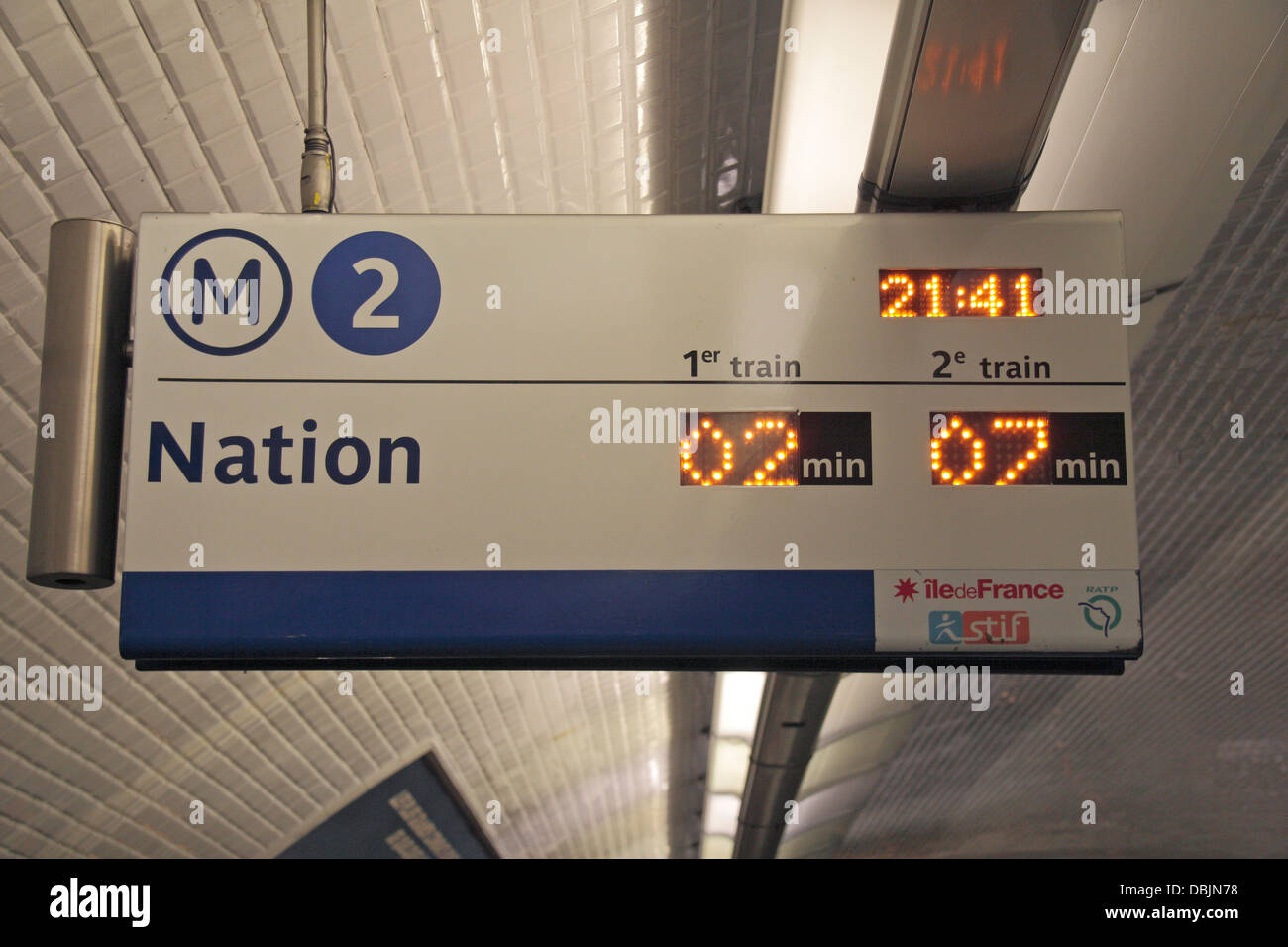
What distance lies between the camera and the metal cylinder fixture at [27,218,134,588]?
2.47 m

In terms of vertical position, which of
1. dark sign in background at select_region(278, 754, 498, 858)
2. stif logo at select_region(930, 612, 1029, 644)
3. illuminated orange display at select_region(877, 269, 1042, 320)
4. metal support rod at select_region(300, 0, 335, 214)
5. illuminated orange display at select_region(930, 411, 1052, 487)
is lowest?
dark sign in background at select_region(278, 754, 498, 858)

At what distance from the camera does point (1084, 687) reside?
286 inches

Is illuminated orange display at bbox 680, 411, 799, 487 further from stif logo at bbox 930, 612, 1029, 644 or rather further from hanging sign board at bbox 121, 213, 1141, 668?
stif logo at bbox 930, 612, 1029, 644

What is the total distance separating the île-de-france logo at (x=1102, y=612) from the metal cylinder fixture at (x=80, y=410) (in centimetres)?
202

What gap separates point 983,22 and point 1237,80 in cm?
125

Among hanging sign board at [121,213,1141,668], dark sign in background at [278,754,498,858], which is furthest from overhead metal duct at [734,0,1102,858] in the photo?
dark sign in background at [278,754,498,858]

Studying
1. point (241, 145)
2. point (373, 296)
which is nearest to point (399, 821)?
point (241, 145)

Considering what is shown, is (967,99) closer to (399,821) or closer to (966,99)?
(966,99)

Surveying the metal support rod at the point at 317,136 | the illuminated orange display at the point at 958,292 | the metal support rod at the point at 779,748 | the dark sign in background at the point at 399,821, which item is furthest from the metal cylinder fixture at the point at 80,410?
the dark sign in background at the point at 399,821

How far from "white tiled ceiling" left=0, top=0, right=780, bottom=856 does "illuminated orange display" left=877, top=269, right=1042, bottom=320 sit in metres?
1.00

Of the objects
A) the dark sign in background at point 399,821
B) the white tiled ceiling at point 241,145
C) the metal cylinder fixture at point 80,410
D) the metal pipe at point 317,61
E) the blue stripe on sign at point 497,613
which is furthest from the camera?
the dark sign in background at point 399,821

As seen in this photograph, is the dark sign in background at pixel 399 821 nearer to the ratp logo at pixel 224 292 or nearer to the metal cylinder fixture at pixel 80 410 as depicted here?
the metal cylinder fixture at pixel 80 410

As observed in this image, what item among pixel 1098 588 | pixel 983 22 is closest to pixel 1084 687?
pixel 1098 588

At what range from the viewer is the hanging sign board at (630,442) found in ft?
7.88
